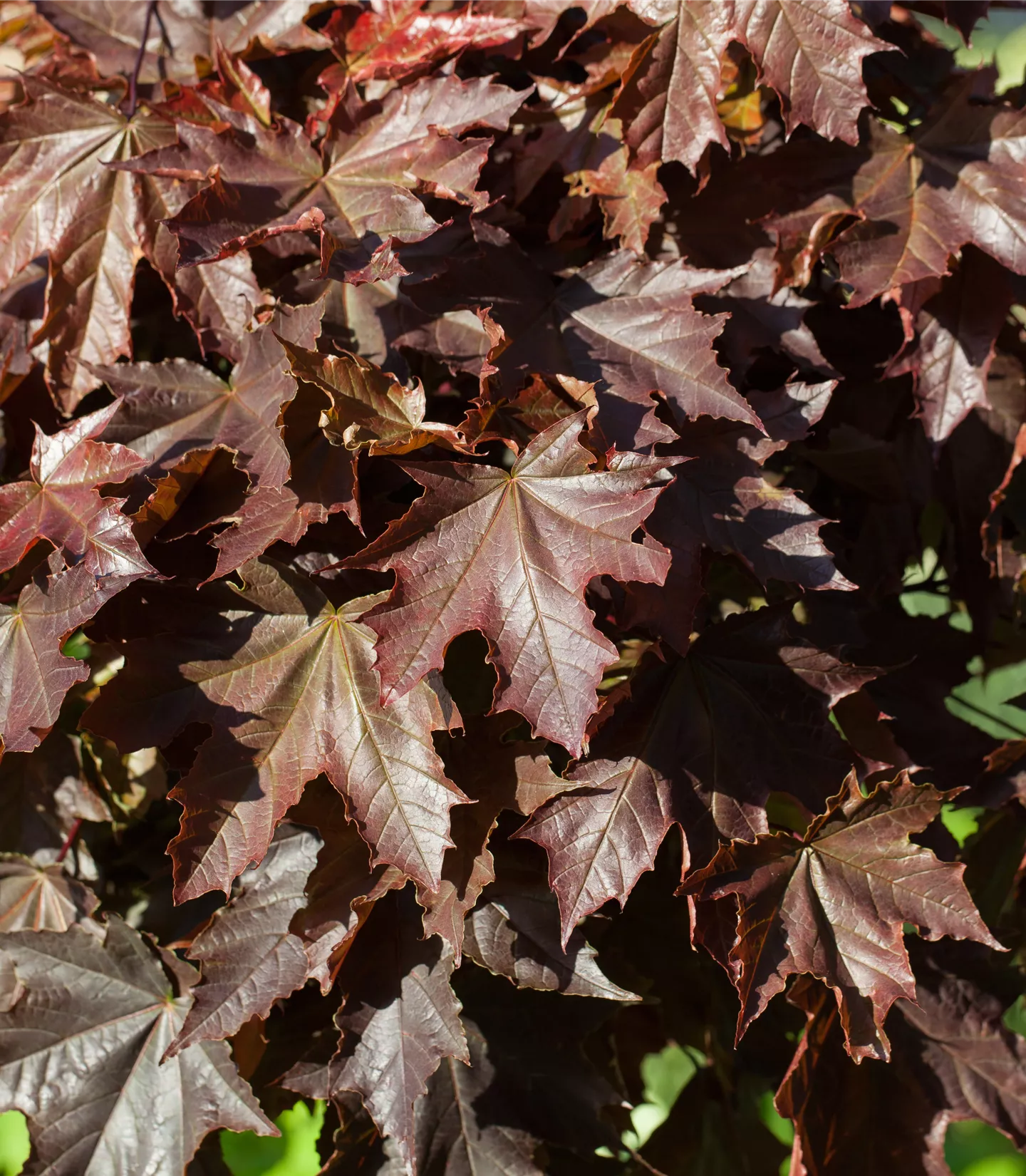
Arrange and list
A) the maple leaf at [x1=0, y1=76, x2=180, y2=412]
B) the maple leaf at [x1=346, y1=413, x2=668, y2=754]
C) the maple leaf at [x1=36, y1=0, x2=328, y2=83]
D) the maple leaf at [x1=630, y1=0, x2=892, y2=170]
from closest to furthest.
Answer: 1. the maple leaf at [x1=346, y1=413, x2=668, y2=754]
2. the maple leaf at [x1=630, y1=0, x2=892, y2=170]
3. the maple leaf at [x1=0, y1=76, x2=180, y2=412]
4. the maple leaf at [x1=36, y1=0, x2=328, y2=83]

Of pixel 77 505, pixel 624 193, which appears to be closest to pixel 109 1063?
pixel 77 505

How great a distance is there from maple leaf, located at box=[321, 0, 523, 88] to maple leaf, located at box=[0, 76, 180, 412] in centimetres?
29

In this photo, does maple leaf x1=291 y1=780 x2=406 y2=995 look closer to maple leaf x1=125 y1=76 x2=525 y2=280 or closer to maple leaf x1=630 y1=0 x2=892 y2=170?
maple leaf x1=125 y1=76 x2=525 y2=280

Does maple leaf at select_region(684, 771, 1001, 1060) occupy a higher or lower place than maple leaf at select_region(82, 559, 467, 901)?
lower

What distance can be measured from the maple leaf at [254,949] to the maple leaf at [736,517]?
19.9 inches

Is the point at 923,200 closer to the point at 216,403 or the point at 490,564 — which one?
the point at 490,564

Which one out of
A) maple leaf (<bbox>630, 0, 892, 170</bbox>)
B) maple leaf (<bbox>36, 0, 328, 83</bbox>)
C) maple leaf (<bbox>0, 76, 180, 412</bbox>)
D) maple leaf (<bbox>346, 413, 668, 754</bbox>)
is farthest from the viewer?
maple leaf (<bbox>36, 0, 328, 83</bbox>)

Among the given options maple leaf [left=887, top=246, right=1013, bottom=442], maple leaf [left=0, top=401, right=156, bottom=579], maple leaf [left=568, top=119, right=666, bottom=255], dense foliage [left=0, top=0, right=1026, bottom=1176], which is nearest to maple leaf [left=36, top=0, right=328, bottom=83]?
dense foliage [left=0, top=0, right=1026, bottom=1176]

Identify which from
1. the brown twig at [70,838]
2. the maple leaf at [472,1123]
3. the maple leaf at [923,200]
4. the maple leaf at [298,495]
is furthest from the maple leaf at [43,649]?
the maple leaf at [923,200]

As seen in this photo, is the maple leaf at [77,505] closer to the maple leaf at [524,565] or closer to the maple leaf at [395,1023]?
the maple leaf at [524,565]

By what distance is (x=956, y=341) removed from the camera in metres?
1.28

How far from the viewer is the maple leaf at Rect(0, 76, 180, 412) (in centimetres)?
125

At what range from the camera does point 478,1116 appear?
1.24m

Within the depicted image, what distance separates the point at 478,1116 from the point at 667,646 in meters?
0.61
